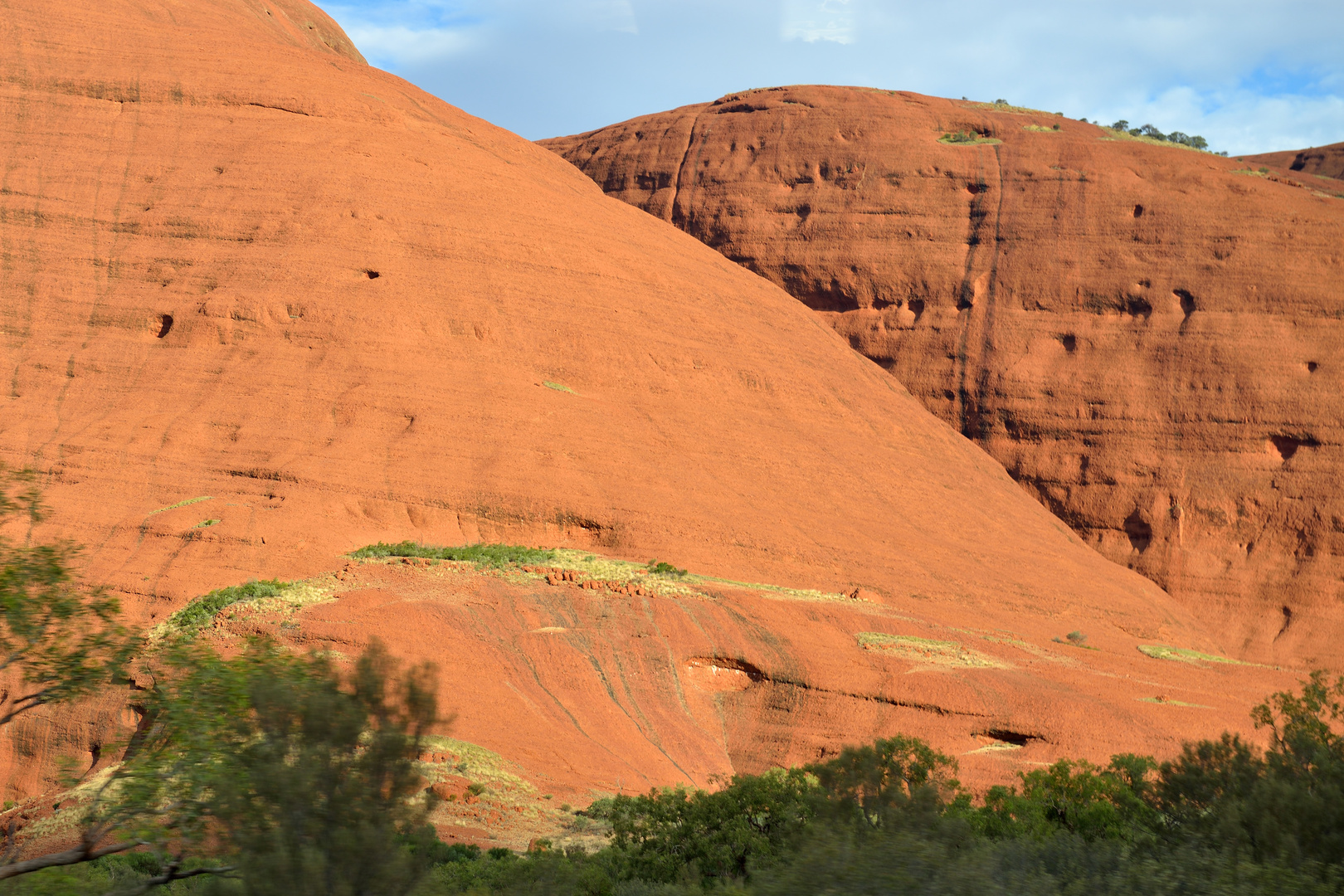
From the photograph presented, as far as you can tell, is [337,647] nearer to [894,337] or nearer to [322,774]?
[322,774]

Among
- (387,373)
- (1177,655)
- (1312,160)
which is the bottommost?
(1177,655)

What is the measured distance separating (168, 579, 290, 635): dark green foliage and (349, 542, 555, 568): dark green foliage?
2430 mm

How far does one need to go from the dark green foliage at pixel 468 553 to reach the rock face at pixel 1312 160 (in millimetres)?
55128

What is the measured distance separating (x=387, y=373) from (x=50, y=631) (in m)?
19.2

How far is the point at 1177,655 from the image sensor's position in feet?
92.7

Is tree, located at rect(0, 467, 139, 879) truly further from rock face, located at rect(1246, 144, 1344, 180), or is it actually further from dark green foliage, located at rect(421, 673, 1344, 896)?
rock face, located at rect(1246, 144, 1344, 180)

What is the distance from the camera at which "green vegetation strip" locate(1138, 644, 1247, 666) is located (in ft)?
90.7

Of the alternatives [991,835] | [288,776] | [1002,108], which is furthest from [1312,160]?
[288,776]

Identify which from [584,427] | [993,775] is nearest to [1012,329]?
[584,427]

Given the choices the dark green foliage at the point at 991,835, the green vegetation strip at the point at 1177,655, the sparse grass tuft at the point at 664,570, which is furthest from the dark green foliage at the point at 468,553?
the green vegetation strip at the point at 1177,655

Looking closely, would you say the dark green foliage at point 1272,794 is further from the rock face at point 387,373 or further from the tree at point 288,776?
the rock face at point 387,373

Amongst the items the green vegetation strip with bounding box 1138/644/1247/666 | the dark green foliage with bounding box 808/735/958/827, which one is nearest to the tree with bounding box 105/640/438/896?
the dark green foliage with bounding box 808/735/958/827

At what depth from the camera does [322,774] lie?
7336mm

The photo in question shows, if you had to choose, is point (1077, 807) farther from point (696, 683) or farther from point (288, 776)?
point (288, 776)
